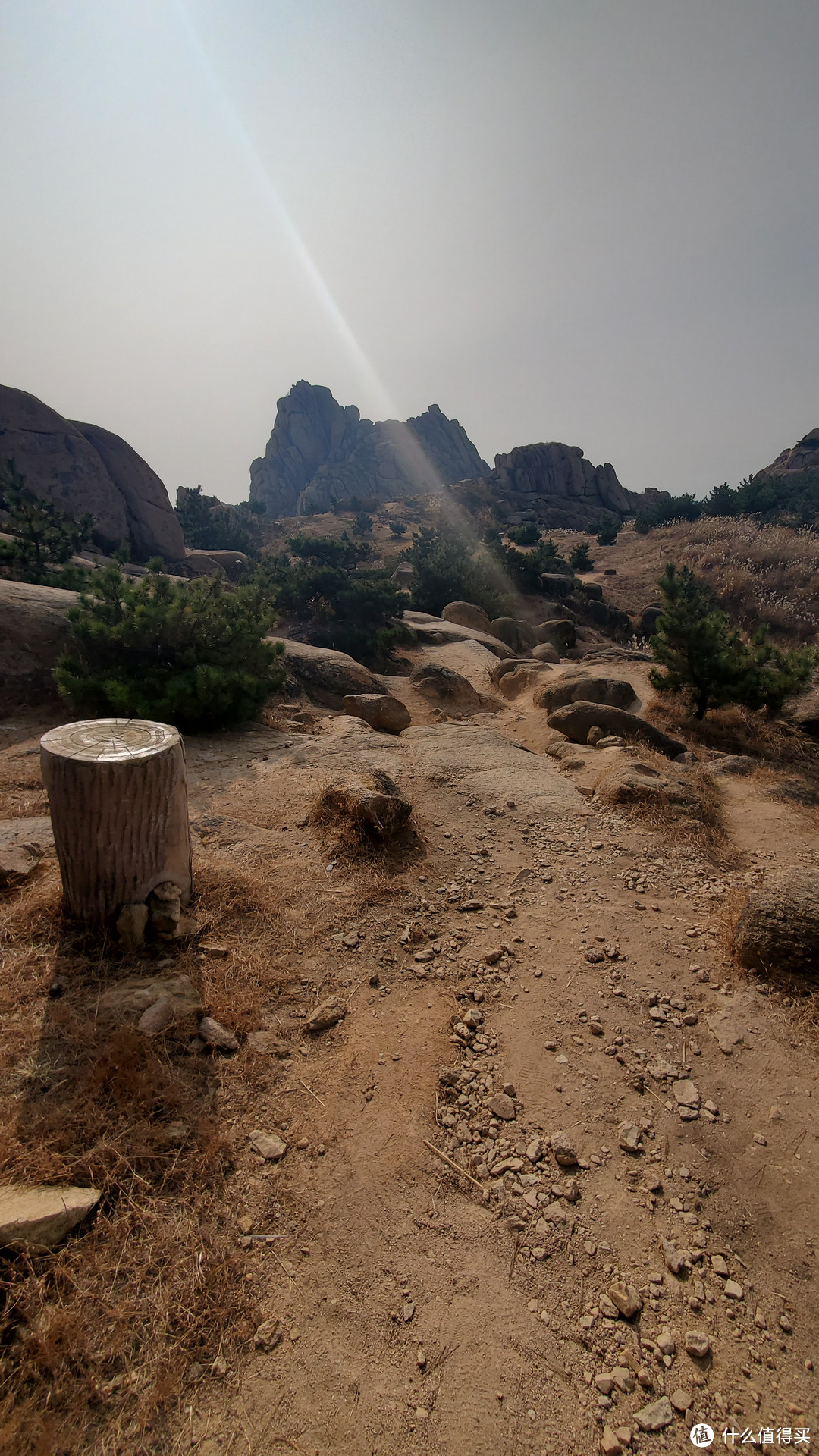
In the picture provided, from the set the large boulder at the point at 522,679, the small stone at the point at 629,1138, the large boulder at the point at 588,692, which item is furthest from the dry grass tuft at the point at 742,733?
the small stone at the point at 629,1138

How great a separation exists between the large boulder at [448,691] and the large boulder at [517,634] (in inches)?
284

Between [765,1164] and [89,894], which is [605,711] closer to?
[765,1164]

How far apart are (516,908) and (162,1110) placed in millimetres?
2600

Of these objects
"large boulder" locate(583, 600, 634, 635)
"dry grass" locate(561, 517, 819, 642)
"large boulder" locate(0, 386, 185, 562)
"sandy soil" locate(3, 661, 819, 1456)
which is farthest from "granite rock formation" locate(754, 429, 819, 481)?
"sandy soil" locate(3, 661, 819, 1456)

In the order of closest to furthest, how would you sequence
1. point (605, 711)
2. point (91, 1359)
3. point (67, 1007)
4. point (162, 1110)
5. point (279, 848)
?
point (91, 1359) → point (162, 1110) → point (67, 1007) → point (279, 848) → point (605, 711)

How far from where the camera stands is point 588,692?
10852 mm

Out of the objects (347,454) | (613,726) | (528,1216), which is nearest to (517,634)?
(613,726)

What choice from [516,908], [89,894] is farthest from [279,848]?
[516,908]

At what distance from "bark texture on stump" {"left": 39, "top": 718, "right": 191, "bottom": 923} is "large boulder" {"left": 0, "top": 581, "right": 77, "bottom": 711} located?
17.7ft

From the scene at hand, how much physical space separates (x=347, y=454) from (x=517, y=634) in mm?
81461

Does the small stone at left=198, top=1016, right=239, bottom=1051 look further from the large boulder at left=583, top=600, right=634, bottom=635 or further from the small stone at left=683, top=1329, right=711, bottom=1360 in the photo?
the large boulder at left=583, top=600, right=634, bottom=635

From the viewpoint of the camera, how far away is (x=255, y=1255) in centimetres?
199

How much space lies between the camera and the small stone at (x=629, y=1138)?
8.11 ft

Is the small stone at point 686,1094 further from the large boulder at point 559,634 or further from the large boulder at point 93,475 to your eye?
the large boulder at point 93,475
